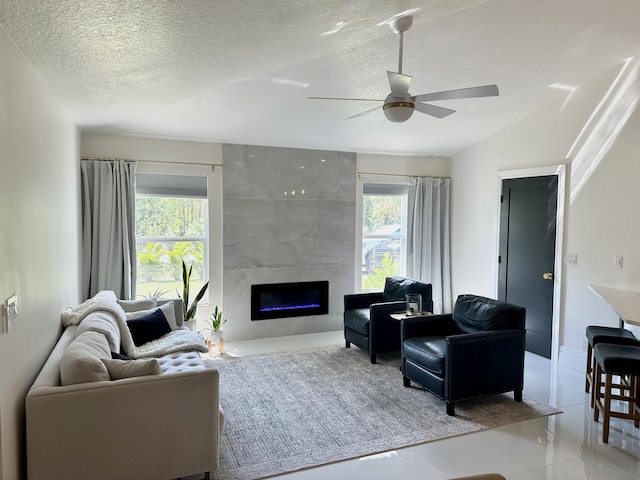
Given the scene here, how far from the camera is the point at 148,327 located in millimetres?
3965

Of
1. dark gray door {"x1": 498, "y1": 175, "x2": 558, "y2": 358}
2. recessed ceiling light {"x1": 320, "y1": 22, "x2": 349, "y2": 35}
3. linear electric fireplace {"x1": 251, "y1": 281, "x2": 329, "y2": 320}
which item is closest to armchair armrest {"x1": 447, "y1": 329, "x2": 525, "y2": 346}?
dark gray door {"x1": 498, "y1": 175, "x2": 558, "y2": 358}

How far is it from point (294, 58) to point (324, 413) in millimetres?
2687

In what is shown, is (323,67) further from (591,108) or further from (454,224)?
(454,224)

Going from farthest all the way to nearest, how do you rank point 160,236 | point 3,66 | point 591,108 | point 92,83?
point 160,236, point 591,108, point 92,83, point 3,66

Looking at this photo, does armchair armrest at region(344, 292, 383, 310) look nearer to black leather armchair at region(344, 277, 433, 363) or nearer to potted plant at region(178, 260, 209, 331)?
black leather armchair at region(344, 277, 433, 363)

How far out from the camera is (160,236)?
5199 mm

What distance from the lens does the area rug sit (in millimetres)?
2951

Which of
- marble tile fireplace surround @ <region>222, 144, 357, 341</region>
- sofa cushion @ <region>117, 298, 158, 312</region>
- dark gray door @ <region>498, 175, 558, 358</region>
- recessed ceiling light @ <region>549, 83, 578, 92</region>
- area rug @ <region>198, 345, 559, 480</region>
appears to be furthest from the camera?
marble tile fireplace surround @ <region>222, 144, 357, 341</region>

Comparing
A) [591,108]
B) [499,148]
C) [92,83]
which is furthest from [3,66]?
[499,148]

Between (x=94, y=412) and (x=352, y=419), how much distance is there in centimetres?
187

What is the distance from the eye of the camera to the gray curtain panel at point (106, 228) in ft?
15.5

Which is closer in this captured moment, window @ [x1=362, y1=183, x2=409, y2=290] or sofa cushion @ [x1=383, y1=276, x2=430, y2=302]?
sofa cushion @ [x1=383, y1=276, x2=430, y2=302]

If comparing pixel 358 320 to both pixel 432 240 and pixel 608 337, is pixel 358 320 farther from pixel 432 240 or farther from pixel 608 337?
pixel 608 337

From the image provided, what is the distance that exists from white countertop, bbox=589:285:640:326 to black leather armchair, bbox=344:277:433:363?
1651 mm
